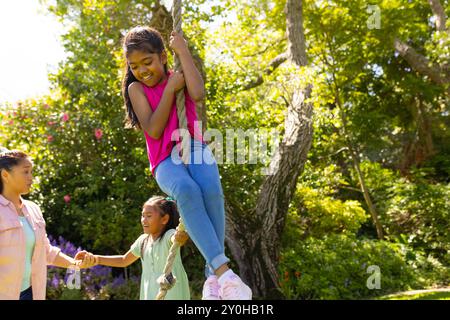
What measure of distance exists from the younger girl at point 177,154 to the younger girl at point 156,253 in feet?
3.41

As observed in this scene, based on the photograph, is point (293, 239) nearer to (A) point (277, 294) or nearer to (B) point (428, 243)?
(A) point (277, 294)

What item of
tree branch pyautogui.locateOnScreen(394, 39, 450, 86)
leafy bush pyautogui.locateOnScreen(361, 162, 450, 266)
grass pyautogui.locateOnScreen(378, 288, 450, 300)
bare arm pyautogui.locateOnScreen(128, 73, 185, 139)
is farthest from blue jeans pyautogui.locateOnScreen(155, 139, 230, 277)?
tree branch pyautogui.locateOnScreen(394, 39, 450, 86)

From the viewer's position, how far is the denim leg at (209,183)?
7.44ft

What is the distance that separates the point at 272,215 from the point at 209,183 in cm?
455

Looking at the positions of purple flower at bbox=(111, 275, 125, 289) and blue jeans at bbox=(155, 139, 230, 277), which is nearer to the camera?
blue jeans at bbox=(155, 139, 230, 277)

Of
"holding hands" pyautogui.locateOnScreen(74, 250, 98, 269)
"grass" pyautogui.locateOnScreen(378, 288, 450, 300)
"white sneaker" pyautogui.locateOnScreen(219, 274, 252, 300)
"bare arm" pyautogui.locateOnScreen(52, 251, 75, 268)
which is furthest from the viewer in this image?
"grass" pyautogui.locateOnScreen(378, 288, 450, 300)

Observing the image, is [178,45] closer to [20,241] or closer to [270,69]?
[20,241]

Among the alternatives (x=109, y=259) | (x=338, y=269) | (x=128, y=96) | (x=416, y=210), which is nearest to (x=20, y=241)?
(x=109, y=259)

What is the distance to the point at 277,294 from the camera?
649 centimetres

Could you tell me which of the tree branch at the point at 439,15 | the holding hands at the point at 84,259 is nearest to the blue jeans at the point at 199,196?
the holding hands at the point at 84,259

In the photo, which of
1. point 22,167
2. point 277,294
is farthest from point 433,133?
point 22,167

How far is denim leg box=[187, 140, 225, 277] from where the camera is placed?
2268 mm

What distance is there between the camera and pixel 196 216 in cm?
221

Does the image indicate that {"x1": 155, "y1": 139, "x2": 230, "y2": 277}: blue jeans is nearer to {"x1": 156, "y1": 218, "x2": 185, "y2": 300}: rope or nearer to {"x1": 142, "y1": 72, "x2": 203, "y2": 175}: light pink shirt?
{"x1": 142, "y1": 72, "x2": 203, "y2": 175}: light pink shirt
